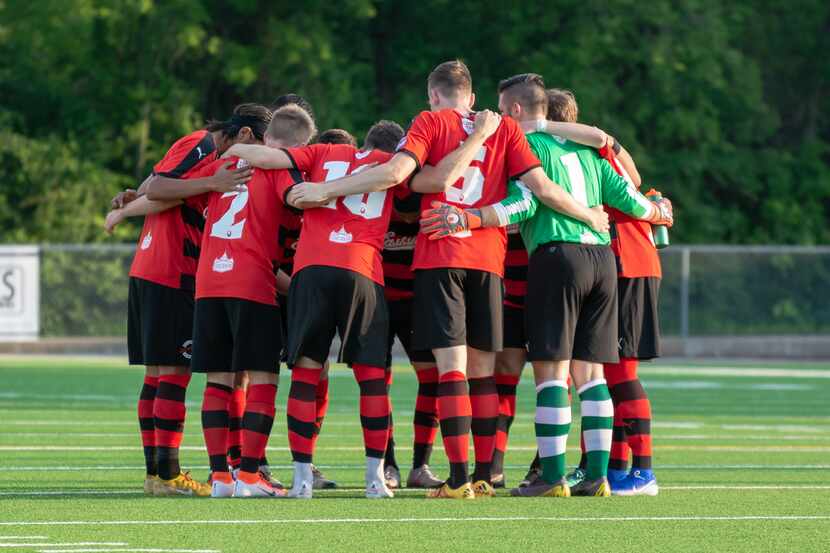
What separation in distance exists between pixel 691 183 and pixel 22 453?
85.7 ft

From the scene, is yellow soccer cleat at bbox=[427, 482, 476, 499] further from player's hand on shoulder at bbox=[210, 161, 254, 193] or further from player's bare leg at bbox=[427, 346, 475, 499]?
player's hand on shoulder at bbox=[210, 161, 254, 193]

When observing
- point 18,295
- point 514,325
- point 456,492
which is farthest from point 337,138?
point 18,295

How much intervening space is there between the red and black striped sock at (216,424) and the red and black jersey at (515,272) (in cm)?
152

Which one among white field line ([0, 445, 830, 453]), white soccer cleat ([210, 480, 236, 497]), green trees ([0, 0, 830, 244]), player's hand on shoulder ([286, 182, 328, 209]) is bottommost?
white field line ([0, 445, 830, 453])

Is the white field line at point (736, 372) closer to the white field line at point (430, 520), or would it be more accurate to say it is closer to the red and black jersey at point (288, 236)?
the red and black jersey at point (288, 236)

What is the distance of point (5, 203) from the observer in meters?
30.3

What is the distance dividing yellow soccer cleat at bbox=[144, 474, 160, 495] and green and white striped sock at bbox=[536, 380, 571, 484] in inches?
74.2

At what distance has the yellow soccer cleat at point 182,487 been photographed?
8.17 meters

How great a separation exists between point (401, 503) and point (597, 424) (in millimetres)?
1055

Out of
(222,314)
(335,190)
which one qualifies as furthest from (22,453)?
(335,190)

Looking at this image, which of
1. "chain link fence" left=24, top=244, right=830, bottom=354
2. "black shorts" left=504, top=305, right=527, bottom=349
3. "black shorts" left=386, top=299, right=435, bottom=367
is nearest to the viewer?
"black shorts" left=504, top=305, right=527, bottom=349

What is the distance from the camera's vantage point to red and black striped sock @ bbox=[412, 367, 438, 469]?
8.86 metres

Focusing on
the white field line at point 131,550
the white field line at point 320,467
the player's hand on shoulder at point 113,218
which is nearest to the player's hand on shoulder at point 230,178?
the player's hand on shoulder at point 113,218

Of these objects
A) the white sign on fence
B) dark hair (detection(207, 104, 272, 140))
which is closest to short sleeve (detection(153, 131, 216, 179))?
dark hair (detection(207, 104, 272, 140))
